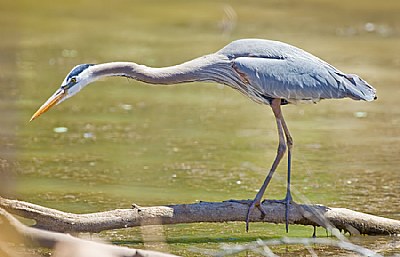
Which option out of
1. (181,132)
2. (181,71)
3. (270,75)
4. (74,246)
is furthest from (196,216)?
(181,132)

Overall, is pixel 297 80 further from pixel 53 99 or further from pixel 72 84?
pixel 53 99

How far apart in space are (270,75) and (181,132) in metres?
2.84

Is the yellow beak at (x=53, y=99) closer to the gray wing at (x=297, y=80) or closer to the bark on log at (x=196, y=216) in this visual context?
the bark on log at (x=196, y=216)

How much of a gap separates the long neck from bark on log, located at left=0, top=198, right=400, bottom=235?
0.88 metres

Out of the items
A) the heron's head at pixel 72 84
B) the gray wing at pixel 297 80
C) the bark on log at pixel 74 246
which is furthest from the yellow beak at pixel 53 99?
the bark on log at pixel 74 246

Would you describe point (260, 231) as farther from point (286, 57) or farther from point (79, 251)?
point (79, 251)

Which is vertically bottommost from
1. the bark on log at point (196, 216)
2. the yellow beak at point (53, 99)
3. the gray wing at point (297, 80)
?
the bark on log at point (196, 216)

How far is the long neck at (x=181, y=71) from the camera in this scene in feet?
20.5

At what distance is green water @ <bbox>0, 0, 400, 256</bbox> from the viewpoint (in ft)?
23.5

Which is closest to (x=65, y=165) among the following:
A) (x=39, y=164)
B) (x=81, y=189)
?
(x=39, y=164)

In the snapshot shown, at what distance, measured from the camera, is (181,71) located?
6.38 m

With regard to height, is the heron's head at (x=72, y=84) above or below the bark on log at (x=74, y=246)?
above

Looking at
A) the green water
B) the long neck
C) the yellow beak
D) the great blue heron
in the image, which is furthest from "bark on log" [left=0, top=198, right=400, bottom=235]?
the long neck

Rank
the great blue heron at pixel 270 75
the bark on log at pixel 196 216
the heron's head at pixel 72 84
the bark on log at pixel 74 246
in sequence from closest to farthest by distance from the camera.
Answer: the bark on log at pixel 74 246 < the bark on log at pixel 196 216 < the heron's head at pixel 72 84 < the great blue heron at pixel 270 75
